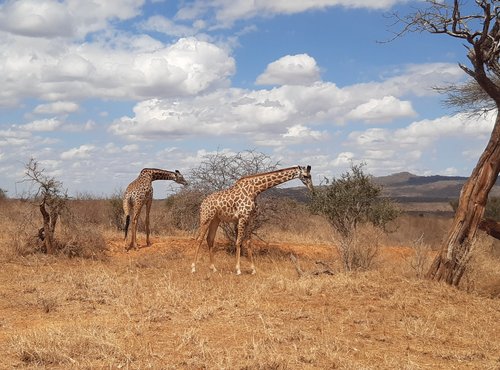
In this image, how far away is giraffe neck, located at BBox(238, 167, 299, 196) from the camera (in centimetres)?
1351

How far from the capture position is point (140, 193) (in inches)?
647

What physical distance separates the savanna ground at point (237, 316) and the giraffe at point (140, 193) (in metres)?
2.29

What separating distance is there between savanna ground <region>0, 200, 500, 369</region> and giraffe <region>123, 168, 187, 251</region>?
7.50ft

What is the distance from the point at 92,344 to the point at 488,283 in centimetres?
780

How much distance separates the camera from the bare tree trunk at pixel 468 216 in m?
9.91

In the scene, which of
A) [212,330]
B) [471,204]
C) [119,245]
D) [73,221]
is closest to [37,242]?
[73,221]

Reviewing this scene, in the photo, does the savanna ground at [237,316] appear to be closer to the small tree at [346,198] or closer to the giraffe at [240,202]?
the giraffe at [240,202]

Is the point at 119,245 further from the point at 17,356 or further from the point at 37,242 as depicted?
the point at 17,356

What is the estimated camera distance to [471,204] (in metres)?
9.97

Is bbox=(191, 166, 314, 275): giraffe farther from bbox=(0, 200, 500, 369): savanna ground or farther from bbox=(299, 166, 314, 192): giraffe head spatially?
bbox=(0, 200, 500, 369): savanna ground

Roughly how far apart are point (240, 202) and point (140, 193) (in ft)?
14.2

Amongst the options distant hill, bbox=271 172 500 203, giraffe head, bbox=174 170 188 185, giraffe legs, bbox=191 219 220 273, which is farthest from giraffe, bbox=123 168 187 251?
distant hill, bbox=271 172 500 203

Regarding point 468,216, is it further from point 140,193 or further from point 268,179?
point 140,193

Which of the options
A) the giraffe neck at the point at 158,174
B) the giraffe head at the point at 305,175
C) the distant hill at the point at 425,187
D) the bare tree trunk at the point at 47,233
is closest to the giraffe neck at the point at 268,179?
the giraffe head at the point at 305,175
